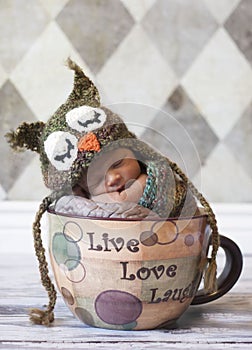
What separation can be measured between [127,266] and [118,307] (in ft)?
0.13

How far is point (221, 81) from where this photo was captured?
1.17 meters

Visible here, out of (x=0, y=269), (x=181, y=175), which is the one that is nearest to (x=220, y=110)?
(x=0, y=269)

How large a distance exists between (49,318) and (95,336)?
0.06m

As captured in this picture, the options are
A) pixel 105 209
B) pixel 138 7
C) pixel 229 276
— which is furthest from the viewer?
pixel 138 7

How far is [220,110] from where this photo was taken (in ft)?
3.86

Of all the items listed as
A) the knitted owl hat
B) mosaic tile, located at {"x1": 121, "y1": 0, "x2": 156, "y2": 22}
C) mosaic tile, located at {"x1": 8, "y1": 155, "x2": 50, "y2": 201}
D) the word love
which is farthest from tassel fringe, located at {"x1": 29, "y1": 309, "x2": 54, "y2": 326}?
mosaic tile, located at {"x1": 121, "y1": 0, "x2": 156, "y2": 22}

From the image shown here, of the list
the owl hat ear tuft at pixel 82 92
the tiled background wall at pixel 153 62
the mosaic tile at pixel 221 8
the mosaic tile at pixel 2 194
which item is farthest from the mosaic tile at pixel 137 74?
the owl hat ear tuft at pixel 82 92

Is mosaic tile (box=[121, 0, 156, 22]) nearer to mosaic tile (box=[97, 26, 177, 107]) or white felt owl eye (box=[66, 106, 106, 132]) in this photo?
mosaic tile (box=[97, 26, 177, 107])

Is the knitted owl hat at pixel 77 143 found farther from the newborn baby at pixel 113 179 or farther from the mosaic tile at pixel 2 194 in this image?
the mosaic tile at pixel 2 194

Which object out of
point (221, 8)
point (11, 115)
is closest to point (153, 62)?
point (221, 8)

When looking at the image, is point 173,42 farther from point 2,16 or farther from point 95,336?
point 95,336

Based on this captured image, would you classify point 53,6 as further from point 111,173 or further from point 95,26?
point 111,173

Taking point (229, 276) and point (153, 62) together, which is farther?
point (153, 62)

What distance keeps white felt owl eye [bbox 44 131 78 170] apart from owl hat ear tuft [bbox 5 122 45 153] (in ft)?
0.10
